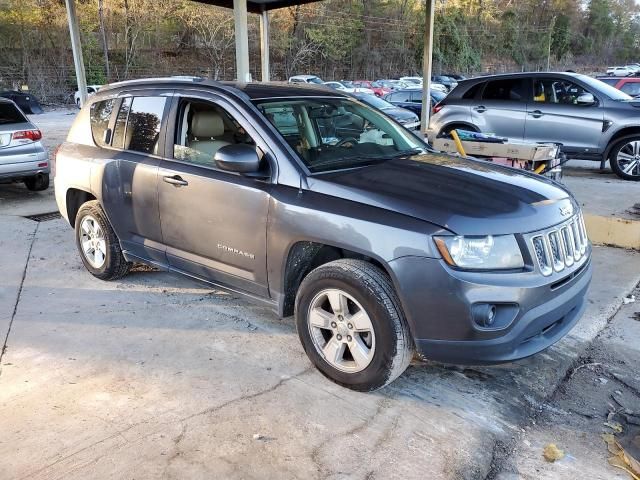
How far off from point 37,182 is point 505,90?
852 cm

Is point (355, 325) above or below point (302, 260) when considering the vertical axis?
below

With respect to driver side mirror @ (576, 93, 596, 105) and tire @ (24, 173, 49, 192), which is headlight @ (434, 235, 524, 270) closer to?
driver side mirror @ (576, 93, 596, 105)

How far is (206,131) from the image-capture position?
4219 millimetres

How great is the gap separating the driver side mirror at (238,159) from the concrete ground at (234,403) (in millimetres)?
1278

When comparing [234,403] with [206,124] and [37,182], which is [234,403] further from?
[37,182]

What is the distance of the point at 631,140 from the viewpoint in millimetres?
9477

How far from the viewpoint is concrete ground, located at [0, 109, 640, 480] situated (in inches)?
108

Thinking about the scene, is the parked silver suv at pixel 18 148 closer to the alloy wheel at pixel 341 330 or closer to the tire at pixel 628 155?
the alloy wheel at pixel 341 330

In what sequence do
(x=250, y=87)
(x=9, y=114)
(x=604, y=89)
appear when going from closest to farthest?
(x=250, y=87) < (x=9, y=114) < (x=604, y=89)

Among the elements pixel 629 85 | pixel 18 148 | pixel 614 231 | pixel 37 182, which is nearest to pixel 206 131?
pixel 614 231

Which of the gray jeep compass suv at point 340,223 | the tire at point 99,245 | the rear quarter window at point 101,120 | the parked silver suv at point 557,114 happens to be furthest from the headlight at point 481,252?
the parked silver suv at point 557,114

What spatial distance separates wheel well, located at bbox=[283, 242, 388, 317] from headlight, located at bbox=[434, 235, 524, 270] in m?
0.65

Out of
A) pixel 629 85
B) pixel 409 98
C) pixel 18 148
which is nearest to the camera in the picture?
pixel 18 148

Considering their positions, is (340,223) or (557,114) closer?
(340,223)
